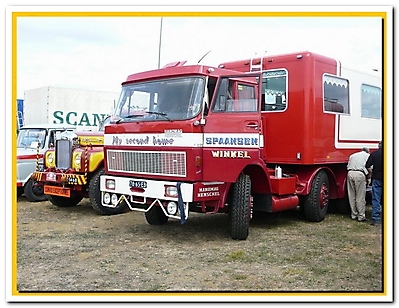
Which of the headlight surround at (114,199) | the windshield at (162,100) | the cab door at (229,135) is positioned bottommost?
the headlight surround at (114,199)

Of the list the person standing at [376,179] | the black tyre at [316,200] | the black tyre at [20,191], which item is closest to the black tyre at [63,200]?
the black tyre at [20,191]

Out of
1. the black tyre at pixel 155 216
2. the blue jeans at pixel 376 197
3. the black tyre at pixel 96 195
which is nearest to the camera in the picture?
the black tyre at pixel 155 216

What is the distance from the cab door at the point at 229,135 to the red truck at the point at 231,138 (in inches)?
0.6

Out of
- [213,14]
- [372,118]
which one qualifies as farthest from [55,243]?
[372,118]

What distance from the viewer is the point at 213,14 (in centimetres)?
441

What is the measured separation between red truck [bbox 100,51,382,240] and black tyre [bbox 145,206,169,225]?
0.7 inches

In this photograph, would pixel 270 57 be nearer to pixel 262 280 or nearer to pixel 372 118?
pixel 372 118

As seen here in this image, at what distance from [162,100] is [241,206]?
195cm

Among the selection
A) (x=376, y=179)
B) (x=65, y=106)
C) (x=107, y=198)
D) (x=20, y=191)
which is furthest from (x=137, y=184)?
(x=65, y=106)

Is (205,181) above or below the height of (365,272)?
above

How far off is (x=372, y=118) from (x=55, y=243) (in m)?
6.88

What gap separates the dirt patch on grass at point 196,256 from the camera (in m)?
5.25

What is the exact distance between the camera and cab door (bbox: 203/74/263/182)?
646 centimetres

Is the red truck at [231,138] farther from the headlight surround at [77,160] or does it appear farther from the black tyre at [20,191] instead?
the black tyre at [20,191]
